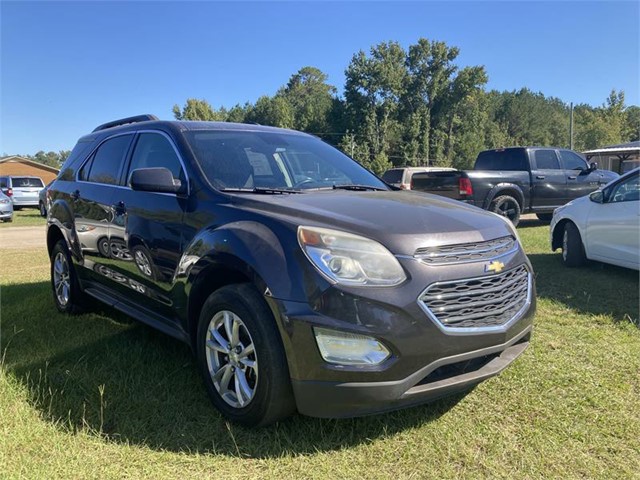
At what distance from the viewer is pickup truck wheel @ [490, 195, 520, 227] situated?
36.8 feet

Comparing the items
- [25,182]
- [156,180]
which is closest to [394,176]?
[156,180]

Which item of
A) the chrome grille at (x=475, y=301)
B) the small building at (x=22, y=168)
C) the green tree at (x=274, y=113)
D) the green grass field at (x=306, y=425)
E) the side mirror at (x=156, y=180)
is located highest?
the green tree at (x=274, y=113)

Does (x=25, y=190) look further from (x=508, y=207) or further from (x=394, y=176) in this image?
(x=508, y=207)

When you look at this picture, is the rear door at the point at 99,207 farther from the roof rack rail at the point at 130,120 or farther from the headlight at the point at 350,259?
the headlight at the point at 350,259

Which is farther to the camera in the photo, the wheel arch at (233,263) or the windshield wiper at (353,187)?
the windshield wiper at (353,187)

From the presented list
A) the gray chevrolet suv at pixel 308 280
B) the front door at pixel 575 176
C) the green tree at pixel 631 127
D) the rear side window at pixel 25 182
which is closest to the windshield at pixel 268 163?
the gray chevrolet suv at pixel 308 280

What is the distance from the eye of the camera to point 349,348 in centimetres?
233

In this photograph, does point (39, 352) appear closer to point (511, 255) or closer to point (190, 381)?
point (190, 381)

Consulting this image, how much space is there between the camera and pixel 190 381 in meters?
3.39

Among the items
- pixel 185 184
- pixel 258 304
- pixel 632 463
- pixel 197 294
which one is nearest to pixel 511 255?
pixel 632 463

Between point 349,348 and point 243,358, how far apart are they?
681mm

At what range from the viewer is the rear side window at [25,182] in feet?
81.6

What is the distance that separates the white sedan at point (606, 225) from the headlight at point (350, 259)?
4.57 m

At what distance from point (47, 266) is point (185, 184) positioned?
630 cm
